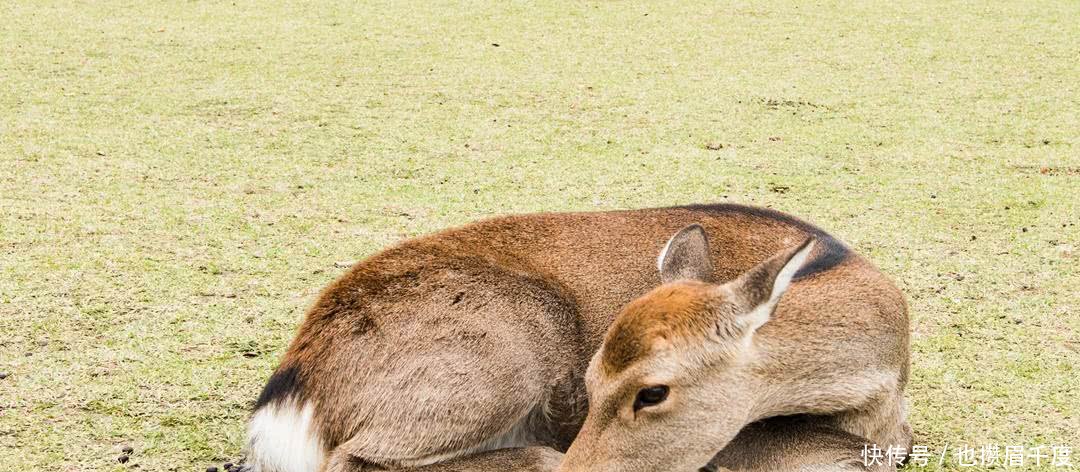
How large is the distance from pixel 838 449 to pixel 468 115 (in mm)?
5141

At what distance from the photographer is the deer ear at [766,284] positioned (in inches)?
104

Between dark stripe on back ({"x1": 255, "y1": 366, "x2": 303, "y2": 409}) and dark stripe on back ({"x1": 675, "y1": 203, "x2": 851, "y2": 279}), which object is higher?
dark stripe on back ({"x1": 675, "y1": 203, "x2": 851, "y2": 279})

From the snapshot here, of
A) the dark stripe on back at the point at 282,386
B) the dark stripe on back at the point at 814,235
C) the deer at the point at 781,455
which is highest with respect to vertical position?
the dark stripe on back at the point at 814,235

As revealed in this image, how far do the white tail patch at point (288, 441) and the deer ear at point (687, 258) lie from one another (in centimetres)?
107

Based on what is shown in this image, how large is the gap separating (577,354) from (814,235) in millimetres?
898

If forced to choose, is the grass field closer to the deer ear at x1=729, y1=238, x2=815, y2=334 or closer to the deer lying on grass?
the deer lying on grass

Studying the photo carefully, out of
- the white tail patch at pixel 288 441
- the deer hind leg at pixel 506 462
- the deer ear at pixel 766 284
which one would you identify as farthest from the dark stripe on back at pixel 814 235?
the white tail patch at pixel 288 441

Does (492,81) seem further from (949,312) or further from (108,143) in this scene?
(949,312)

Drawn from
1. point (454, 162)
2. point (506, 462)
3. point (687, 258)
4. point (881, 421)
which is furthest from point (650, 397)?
point (454, 162)

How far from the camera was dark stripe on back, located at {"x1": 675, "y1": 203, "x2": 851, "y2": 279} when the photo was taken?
3.41m

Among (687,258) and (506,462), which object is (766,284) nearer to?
(687,258)

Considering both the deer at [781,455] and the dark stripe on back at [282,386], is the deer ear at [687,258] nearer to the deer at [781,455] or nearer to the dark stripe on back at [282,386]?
the deer at [781,455]

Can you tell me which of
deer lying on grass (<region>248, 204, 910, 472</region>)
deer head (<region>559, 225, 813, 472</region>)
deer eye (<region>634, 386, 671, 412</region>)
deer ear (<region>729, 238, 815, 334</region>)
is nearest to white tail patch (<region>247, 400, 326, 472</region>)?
deer lying on grass (<region>248, 204, 910, 472</region>)

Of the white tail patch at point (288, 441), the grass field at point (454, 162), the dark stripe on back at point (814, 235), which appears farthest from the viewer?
the grass field at point (454, 162)
